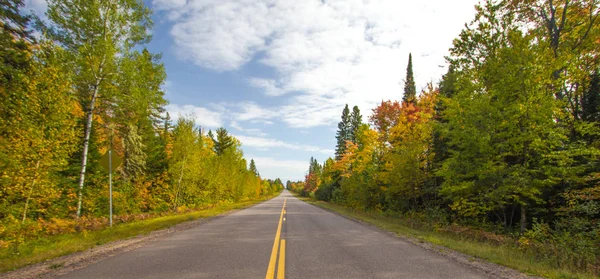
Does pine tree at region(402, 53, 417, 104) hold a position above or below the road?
above

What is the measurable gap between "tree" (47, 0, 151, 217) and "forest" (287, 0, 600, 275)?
16575 mm

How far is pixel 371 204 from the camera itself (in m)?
24.8

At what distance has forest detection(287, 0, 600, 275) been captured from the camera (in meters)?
9.26

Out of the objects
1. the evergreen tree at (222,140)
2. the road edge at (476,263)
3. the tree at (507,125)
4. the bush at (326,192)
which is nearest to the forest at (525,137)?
the tree at (507,125)

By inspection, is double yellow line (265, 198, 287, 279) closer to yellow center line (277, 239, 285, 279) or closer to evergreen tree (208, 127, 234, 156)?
yellow center line (277, 239, 285, 279)

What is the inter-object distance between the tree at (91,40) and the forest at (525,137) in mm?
16575

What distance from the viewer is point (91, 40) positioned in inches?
553

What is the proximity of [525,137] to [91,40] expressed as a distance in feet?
65.1

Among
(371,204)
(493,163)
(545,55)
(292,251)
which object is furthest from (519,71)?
(371,204)

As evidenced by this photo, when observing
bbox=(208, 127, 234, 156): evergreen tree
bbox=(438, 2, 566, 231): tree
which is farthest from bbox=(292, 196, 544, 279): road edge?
bbox=(208, 127, 234, 156): evergreen tree

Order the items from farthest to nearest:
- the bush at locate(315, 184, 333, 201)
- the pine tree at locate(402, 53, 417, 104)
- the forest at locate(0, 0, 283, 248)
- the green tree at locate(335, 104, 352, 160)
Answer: the green tree at locate(335, 104, 352, 160) → the bush at locate(315, 184, 333, 201) → the pine tree at locate(402, 53, 417, 104) → the forest at locate(0, 0, 283, 248)

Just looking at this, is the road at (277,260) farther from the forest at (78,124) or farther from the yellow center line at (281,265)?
the forest at (78,124)

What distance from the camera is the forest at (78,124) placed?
29.1ft

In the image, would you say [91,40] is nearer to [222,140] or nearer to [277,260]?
[277,260]
